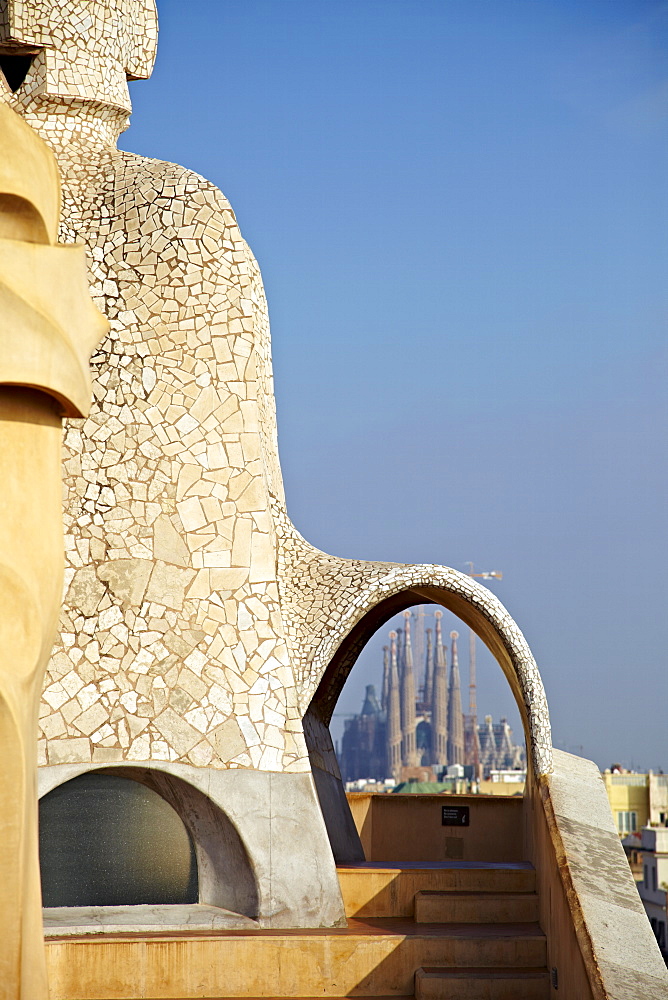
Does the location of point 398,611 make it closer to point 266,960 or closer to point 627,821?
point 266,960

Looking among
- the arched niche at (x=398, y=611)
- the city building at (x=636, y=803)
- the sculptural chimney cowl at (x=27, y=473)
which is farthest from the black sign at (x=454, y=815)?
the city building at (x=636, y=803)

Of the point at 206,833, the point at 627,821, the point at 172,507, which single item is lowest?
the point at 627,821

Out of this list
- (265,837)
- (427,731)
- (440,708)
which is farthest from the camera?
(427,731)

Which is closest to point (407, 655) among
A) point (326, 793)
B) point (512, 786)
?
point (512, 786)

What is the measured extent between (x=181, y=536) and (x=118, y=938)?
3.00 m

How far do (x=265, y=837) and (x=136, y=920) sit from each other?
3.56 feet

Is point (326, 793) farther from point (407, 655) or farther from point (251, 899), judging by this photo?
point (407, 655)

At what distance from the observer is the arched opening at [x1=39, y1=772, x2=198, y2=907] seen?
995 cm

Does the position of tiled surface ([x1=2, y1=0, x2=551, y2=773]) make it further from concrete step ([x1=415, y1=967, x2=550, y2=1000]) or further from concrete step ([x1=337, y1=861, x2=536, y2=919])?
concrete step ([x1=415, y1=967, x2=550, y2=1000])

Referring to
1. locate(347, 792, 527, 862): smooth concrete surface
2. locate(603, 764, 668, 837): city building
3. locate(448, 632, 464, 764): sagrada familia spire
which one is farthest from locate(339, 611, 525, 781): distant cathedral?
locate(347, 792, 527, 862): smooth concrete surface

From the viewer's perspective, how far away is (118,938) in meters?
8.91

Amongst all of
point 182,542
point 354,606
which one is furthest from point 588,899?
point 182,542

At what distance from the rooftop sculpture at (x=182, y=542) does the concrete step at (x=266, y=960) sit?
557 mm

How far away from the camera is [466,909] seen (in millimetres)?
9969
